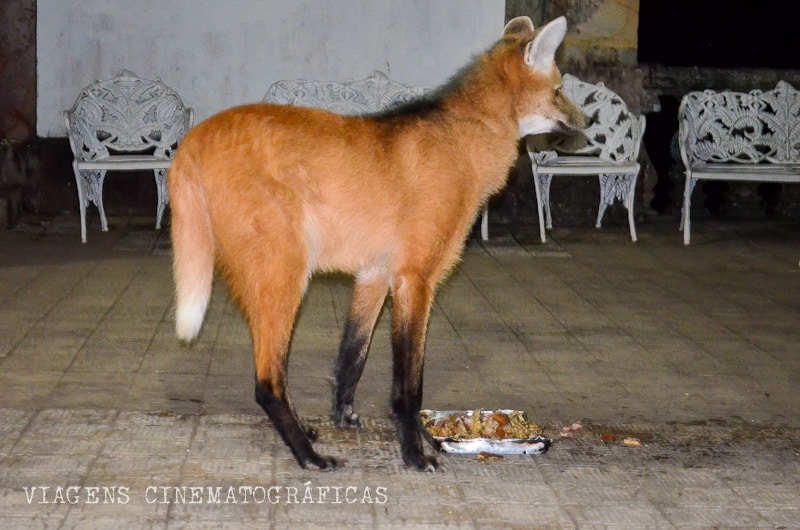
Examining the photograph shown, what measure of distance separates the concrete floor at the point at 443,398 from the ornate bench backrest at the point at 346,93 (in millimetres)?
1538

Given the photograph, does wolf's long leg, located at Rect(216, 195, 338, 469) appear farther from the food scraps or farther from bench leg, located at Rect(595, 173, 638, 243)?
bench leg, located at Rect(595, 173, 638, 243)

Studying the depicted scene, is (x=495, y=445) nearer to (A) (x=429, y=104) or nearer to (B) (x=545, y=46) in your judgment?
(A) (x=429, y=104)

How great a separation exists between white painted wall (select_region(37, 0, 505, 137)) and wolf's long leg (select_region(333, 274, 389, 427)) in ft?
16.4

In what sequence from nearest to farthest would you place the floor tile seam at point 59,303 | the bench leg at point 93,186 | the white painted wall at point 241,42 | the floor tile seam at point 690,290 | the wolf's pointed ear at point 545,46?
the wolf's pointed ear at point 545,46
the floor tile seam at point 59,303
the floor tile seam at point 690,290
the bench leg at point 93,186
the white painted wall at point 241,42

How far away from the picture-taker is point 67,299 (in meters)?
6.01

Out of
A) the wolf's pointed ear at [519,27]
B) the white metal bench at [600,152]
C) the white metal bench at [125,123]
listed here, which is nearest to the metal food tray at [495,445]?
the wolf's pointed ear at [519,27]

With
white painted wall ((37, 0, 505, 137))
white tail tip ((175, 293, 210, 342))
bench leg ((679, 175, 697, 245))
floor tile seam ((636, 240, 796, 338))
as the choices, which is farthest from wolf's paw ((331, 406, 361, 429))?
white painted wall ((37, 0, 505, 137))

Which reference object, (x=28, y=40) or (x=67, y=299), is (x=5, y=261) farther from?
(x=28, y=40)

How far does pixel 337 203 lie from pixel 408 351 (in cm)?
57

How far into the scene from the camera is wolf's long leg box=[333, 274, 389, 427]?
13.4 ft

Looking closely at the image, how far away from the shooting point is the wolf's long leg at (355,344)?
4090 millimetres

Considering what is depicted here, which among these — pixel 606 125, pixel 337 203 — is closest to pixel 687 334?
pixel 337 203

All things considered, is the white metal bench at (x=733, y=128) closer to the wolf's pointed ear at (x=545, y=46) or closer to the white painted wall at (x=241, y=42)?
the white painted wall at (x=241, y=42)

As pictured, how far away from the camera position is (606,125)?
843 cm
